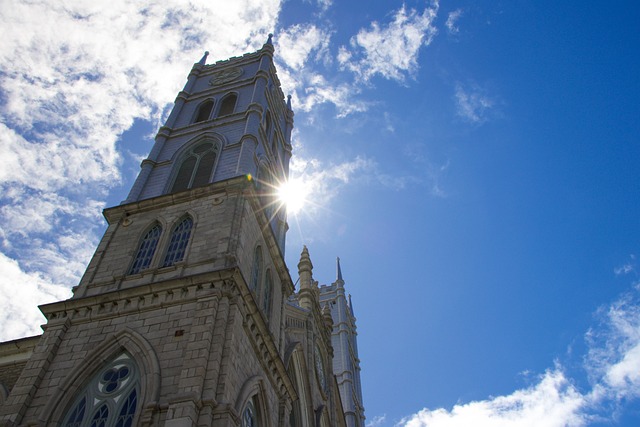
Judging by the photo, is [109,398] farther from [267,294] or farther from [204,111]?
[204,111]

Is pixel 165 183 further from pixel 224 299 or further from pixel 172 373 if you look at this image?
pixel 172 373

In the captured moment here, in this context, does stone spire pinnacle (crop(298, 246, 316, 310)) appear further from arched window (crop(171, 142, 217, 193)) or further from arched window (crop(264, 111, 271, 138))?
arched window (crop(171, 142, 217, 193))

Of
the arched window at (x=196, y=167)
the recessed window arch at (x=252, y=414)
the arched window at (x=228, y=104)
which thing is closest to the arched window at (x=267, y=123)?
the arched window at (x=228, y=104)

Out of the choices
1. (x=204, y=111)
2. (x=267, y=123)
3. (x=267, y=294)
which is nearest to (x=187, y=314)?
(x=267, y=294)

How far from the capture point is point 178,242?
1822 cm

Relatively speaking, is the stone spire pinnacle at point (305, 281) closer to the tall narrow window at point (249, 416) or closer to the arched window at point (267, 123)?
the arched window at point (267, 123)

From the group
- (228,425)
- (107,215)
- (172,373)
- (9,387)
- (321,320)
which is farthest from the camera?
(321,320)

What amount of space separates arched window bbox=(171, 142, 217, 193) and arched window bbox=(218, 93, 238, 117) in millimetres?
3730

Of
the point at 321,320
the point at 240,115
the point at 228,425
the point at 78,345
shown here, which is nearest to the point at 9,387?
the point at 78,345

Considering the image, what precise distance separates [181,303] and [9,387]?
7.79m

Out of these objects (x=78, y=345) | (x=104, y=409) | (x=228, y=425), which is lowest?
(x=228, y=425)

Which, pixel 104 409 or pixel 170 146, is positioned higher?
pixel 170 146

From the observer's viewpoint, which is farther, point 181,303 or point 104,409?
point 181,303

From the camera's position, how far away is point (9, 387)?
59.8ft
